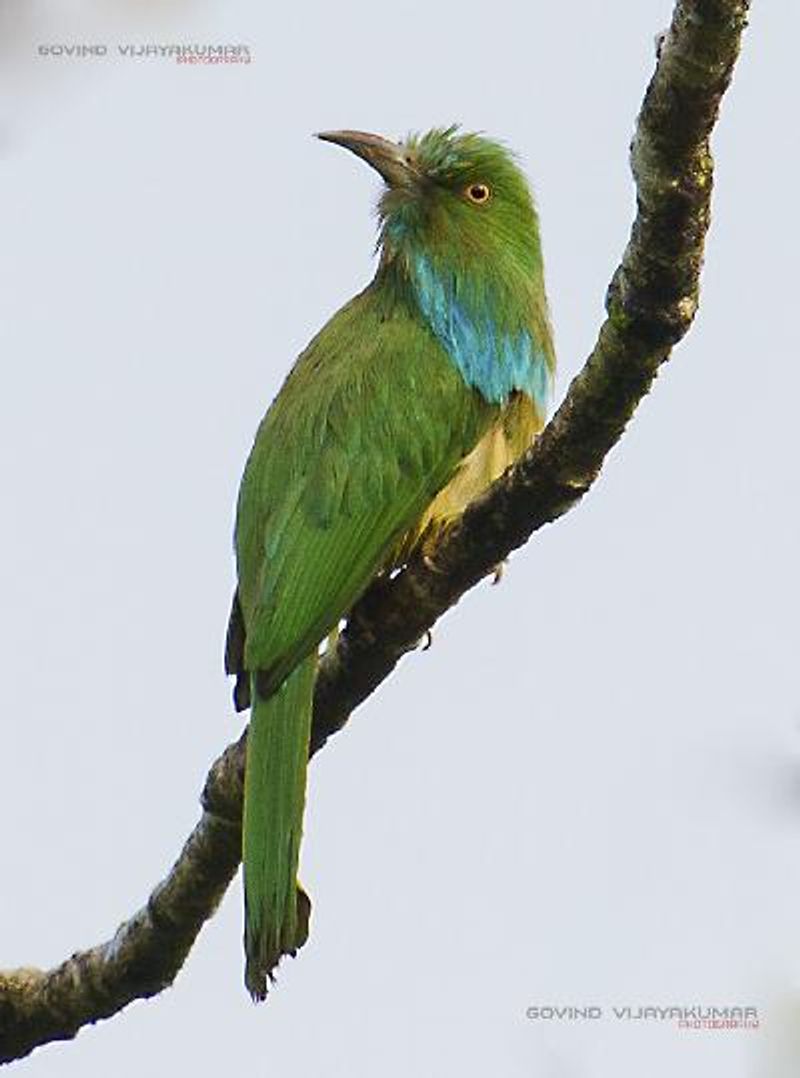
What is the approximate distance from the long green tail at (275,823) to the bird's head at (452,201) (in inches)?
48.2

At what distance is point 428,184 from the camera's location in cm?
519

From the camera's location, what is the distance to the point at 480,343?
4797mm

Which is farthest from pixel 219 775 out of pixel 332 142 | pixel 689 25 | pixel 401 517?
pixel 689 25

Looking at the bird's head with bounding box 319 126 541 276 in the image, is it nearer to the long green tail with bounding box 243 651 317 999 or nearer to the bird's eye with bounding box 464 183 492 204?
the bird's eye with bounding box 464 183 492 204

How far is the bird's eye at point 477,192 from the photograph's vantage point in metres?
5.21

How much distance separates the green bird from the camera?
13.7 feet

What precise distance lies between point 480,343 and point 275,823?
48.6 inches

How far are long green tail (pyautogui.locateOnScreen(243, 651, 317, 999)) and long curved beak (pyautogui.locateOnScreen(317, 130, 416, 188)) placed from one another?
134 cm

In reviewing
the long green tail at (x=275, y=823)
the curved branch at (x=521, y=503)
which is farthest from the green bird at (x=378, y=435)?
the curved branch at (x=521, y=503)

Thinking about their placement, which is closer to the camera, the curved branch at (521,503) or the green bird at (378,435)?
the curved branch at (521,503)

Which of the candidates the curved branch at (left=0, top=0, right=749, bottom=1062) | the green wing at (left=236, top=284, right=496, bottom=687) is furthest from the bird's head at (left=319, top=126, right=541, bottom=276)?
the curved branch at (left=0, top=0, right=749, bottom=1062)

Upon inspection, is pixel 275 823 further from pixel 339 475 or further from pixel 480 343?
pixel 480 343

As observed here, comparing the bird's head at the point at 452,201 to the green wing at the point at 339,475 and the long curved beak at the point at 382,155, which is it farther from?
the green wing at the point at 339,475

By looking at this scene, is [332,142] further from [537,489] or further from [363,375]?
[537,489]
